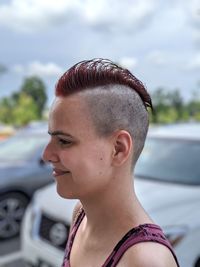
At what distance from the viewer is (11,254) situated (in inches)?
186

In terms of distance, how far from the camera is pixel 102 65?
116 cm

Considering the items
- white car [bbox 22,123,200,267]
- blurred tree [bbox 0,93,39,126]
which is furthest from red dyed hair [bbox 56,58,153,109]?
blurred tree [bbox 0,93,39,126]

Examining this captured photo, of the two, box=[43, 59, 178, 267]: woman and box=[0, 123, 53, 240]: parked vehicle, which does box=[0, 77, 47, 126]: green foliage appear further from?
box=[43, 59, 178, 267]: woman

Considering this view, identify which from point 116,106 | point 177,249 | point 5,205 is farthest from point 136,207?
point 5,205

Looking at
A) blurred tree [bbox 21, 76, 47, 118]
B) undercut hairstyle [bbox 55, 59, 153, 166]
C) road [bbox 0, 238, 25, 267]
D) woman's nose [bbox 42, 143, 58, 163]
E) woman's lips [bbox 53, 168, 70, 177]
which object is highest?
undercut hairstyle [bbox 55, 59, 153, 166]

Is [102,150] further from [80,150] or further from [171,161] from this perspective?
[171,161]

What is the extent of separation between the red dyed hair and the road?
3664 mm

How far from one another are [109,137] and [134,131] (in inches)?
3.0

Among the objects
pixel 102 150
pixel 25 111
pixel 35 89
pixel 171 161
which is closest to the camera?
pixel 102 150

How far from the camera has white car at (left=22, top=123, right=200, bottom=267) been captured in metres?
3.05

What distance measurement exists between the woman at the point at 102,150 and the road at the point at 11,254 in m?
3.54

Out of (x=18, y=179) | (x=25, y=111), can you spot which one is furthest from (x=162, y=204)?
(x=25, y=111)

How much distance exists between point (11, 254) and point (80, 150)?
3932mm

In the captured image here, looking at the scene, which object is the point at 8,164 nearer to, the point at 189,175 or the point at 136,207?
the point at 189,175
